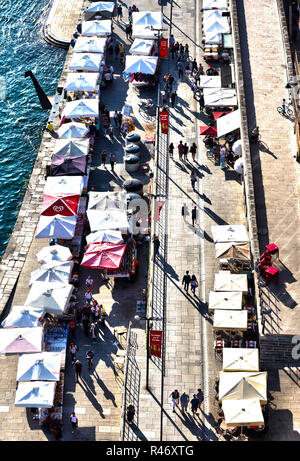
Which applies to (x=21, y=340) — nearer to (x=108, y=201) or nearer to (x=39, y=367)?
(x=39, y=367)

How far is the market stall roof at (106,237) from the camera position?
175 ft

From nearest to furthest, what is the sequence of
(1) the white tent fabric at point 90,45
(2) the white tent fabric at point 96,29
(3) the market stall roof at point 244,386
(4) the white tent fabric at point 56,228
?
(3) the market stall roof at point 244,386 < (4) the white tent fabric at point 56,228 < (1) the white tent fabric at point 90,45 < (2) the white tent fabric at point 96,29

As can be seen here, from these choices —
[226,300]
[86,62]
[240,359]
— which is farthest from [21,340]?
[86,62]

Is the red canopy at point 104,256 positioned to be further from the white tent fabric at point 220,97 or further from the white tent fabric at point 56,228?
the white tent fabric at point 220,97

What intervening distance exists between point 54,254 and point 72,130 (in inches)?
554

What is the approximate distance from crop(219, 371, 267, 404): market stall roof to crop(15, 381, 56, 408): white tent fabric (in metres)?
9.92

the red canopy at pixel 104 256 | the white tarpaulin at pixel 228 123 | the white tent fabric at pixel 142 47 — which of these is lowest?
the red canopy at pixel 104 256

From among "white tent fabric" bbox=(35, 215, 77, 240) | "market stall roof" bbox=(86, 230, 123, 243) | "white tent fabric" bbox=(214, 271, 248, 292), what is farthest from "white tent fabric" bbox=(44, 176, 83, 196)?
"white tent fabric" bbox=(214, 271, 248, 292)

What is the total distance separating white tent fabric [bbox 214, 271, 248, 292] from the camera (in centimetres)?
4775

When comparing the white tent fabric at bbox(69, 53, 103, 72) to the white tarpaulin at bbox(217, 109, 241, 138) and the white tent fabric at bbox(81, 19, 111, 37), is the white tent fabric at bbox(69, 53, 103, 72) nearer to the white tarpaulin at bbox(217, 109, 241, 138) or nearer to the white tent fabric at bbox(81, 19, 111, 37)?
the white tent fabric at bbox(81, 19, 111, 37)

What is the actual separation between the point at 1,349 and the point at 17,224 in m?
14.8

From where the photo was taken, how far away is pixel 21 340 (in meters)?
46.7

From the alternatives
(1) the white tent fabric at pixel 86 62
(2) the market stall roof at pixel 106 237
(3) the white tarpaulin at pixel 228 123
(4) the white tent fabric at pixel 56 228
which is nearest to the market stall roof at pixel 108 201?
(4) the white tent fabric at pixel 56 228

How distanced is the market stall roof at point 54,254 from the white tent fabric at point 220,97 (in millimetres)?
19874
